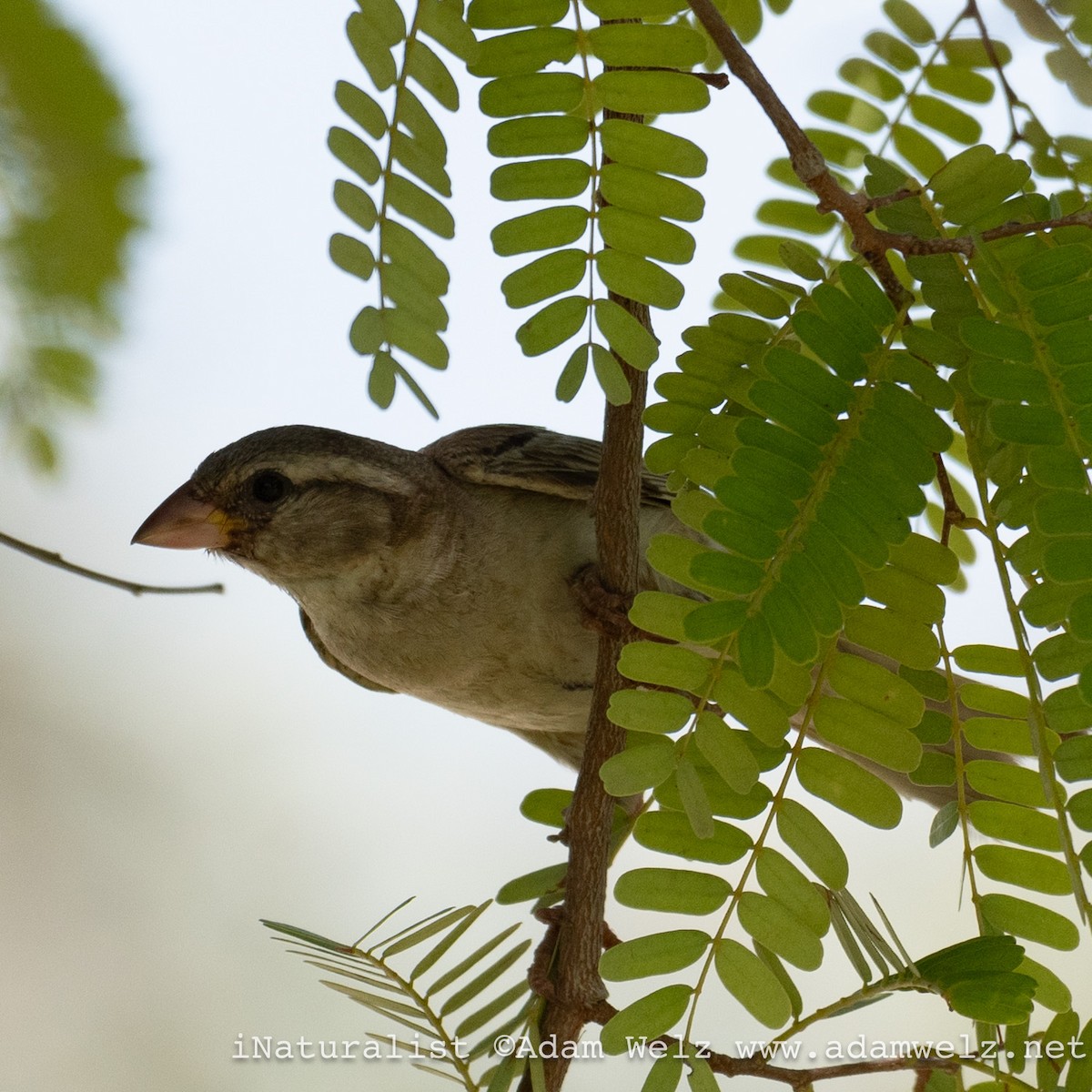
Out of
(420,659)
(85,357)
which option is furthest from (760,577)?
(85,357)

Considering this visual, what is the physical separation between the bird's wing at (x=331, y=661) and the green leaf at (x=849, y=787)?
1.65m

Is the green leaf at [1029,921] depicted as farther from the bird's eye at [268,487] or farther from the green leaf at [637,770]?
the bird's eye at [268,487]

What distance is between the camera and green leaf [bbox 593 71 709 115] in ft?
5.68

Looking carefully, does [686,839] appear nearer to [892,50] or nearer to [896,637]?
[896,637]

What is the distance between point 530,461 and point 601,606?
783 mm

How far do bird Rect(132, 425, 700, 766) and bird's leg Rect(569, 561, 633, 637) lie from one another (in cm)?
35

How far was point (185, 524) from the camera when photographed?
2.97 meters

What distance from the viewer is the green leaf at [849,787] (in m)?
1.69

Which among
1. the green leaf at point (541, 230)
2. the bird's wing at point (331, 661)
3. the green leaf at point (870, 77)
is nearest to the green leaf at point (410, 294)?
the green leaf at point (541, 230)

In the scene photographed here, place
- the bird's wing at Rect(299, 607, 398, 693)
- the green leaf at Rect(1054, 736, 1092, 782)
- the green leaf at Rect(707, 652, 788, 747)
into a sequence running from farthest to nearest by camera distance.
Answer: the bird's wing at Rect(299, 607, 398, 693) < the green leaf at Rect(707, 652, 788, 747) < the green leaf at Rect(1054, 736, 1092, 782)

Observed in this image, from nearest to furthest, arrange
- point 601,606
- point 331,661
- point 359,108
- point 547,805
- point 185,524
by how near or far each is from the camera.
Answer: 1. point 359,108
2. point 601,606
3. point 547,805
4. point 185,524
5. point 331,661

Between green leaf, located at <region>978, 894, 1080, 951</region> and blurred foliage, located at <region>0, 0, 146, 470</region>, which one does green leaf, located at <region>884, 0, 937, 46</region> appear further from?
green leaf, located at <region>978, 894, 1080, 951</region>

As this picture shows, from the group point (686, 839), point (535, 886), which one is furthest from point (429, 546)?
point (686, 839)

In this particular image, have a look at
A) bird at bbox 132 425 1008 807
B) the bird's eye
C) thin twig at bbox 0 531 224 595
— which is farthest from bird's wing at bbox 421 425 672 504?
thin twig at bbox 0 531 224 595
